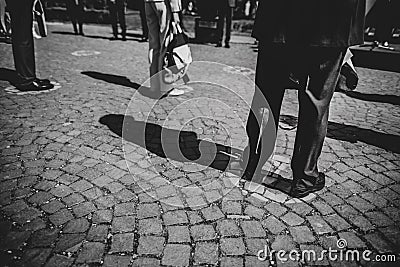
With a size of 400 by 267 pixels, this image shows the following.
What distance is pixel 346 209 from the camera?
3.00 metres

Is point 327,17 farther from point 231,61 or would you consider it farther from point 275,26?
point 231,61

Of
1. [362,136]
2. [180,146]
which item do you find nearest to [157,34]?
[180,146]

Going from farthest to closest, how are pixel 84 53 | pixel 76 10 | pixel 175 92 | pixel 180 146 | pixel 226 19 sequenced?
pixel 76 10, pixel 226 19, pixel 84 53, pixel 175 92, pixel 180 146

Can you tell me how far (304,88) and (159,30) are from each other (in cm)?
324

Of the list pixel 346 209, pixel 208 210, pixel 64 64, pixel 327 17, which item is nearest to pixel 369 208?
pixel 346 209

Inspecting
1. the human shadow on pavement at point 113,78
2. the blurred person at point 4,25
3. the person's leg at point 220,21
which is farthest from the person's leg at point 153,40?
the blurred person at point 4,25

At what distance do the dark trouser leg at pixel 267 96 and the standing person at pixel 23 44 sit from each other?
4.39 meters

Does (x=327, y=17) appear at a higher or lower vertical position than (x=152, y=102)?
higher

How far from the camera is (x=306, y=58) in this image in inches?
107

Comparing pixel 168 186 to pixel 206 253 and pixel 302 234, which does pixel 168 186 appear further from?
pixel 302 234

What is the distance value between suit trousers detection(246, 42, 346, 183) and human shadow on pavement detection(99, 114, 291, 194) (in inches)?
20.1

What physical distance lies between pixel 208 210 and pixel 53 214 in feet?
4.41

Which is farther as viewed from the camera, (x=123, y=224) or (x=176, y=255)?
(x=123, y=224)

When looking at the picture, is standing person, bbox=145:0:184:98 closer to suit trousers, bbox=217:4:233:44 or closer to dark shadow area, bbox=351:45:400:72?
suit trousers, bbox=217:4:233:44
